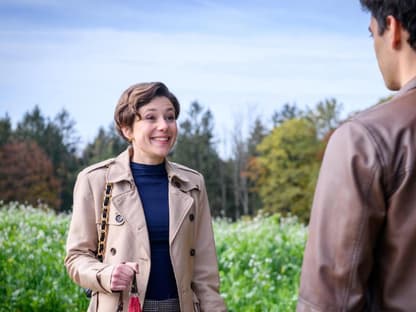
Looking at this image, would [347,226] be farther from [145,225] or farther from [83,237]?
[83,237]

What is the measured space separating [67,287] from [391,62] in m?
5.06

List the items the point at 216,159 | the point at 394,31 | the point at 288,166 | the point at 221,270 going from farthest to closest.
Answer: the point at 288,166
the point at 216,159
the point at 221,270
the point at 394,31

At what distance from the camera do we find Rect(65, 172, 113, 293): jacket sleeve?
286 centimetres

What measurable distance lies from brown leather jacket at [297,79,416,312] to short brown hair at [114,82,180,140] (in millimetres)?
1550

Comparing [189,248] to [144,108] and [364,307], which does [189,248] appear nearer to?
[144,108]

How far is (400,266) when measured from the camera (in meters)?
1.52

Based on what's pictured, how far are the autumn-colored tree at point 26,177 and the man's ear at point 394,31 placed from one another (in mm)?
26015

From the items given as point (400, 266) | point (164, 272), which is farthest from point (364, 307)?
point (164, 272)

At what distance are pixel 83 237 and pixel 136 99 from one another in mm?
647

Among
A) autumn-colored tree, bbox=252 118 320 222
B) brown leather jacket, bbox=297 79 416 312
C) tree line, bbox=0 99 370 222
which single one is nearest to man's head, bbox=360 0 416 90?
brown leather jacket, bbox=297 79 416 312

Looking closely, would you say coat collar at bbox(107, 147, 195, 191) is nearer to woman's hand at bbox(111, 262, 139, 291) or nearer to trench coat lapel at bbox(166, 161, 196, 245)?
trench coat lapel at bbox(166, 161, 196, 245)

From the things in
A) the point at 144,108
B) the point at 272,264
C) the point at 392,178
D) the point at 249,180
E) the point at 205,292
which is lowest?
the point at 249,180

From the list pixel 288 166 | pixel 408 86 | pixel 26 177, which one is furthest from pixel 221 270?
pixel 288 166

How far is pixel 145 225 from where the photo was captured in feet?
9.48
